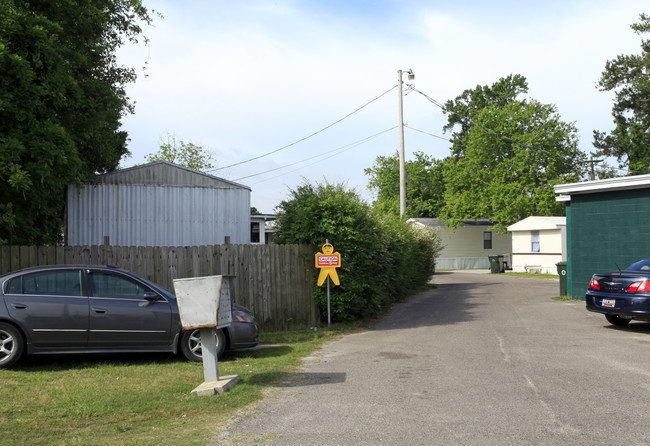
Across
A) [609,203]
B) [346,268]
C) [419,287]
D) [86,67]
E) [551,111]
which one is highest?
[551,111]

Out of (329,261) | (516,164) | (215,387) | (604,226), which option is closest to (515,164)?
(516,164)

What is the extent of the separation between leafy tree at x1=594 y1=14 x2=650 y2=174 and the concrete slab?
36.6 m

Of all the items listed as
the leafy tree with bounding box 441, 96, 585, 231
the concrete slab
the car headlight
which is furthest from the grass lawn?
the leafy tree with bounding box 441, 96, 585, 231

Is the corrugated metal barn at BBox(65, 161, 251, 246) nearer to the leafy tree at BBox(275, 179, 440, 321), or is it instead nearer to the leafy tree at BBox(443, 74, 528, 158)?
the leafy tree at BBox(275, 179, 440, 321)

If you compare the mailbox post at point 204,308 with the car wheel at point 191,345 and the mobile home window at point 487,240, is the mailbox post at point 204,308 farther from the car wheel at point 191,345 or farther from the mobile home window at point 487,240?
the mobile home window at point 487,240

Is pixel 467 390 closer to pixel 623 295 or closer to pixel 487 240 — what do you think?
pixel 623 295

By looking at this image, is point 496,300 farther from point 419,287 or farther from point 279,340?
point 279,340

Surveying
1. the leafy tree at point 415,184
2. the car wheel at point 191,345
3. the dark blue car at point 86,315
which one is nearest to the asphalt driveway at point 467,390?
the car wheel at point 191,345

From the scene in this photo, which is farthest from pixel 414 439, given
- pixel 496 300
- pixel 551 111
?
pixel 551 111

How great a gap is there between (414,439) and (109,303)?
5363mm

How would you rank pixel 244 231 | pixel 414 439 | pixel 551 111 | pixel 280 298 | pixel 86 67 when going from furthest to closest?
pixel 551 111 < pixel 244 231 < pixel 86 67 < pixel 280 298 < pixel 414 439

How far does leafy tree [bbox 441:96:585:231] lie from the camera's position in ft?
129

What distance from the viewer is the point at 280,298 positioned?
1228 centimetres

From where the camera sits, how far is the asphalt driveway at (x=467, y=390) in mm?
5204
